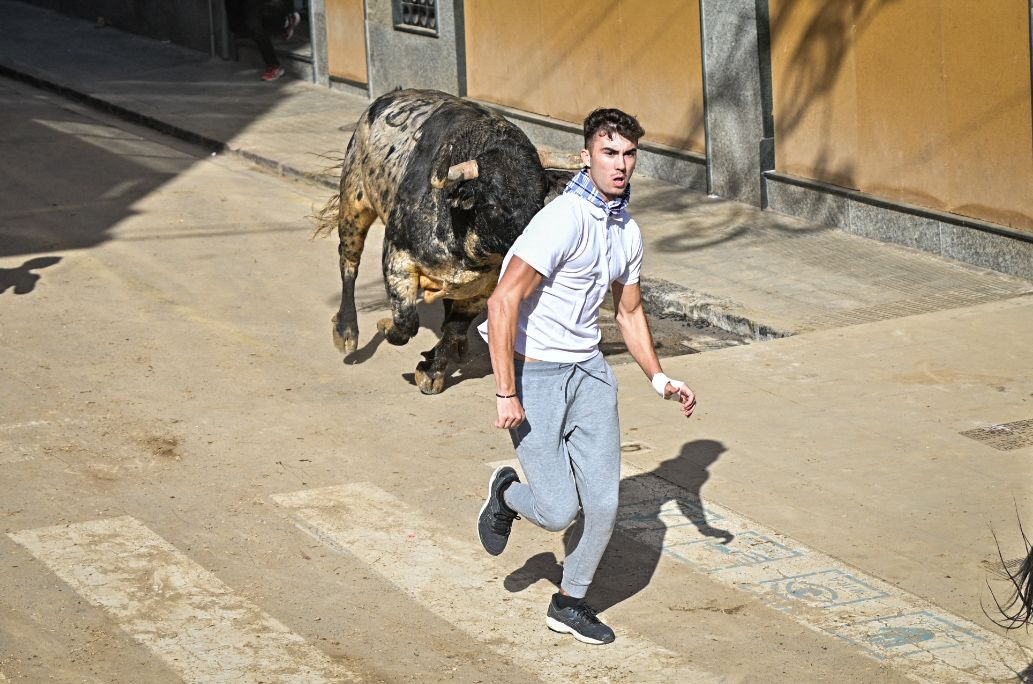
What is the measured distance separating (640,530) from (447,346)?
2.52m

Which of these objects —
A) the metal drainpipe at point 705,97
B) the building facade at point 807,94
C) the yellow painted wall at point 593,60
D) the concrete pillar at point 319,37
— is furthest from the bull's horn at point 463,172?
the concrete pillar at point 319,37

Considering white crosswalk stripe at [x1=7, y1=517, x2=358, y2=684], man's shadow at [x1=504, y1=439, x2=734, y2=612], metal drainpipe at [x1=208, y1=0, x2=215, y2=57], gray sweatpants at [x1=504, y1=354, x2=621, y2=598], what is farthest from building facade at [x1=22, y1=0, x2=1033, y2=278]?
white crosswalk stripe at [x1=7, y1=517, x2=358, y2=684]

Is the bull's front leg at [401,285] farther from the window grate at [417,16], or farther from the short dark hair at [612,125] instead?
the window grate at [417,16]

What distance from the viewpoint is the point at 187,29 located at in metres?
22.9

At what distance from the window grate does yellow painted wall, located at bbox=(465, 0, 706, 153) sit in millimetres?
699

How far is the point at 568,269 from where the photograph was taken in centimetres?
586

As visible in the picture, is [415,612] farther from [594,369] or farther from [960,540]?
[960,540]

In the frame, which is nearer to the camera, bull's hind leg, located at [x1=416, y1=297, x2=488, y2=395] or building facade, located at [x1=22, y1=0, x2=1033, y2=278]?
bull's hind leg, located at [x1=416, y1=297, x2=488, y2=395]

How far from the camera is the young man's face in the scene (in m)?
5.73

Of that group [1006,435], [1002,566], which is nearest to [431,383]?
[1006,435]

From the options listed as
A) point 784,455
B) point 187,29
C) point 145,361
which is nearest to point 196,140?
point 187,29

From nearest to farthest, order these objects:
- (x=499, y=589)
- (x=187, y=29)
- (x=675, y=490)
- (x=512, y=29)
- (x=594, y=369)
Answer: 1. (x=594, y=369)
2. (x=499, y=589)
3. (x=675, y=490)
4. (x=512, y=29)
5. (x=187, y=29)

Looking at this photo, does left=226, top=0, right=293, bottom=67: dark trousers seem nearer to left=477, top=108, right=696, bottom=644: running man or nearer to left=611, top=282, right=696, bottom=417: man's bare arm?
left=611, top=282, right=696, bottom=417: man's bare arm

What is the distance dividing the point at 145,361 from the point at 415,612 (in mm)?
4069
